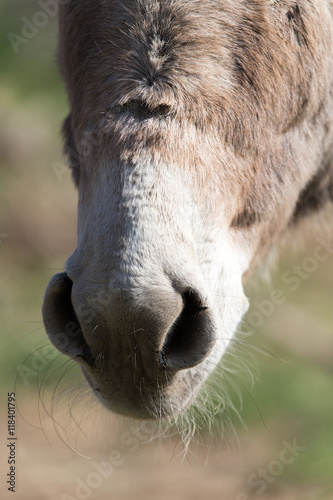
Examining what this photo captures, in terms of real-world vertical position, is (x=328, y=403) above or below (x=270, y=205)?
below

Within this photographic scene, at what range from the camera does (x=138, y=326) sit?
147 cm

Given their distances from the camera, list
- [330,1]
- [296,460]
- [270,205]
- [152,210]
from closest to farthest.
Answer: [152,210] < [330,1] < [270,205] < [296,460]

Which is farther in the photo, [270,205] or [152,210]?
[270,205]

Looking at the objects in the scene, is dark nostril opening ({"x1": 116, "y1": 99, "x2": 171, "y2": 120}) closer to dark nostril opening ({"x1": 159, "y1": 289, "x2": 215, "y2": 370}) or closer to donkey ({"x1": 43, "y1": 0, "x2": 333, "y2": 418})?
donkey ({"x1": 43, "y1": 0, "x2": 333, "y2": 418})

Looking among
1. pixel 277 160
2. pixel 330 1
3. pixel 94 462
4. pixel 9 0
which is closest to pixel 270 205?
pixel 277 160

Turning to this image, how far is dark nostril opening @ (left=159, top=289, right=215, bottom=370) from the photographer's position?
1.54 m

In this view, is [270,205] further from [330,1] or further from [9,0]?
[9,0]

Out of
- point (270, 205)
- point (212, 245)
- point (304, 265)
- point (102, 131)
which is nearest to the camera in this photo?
point (102, 131)

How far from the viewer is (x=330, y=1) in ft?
6.80

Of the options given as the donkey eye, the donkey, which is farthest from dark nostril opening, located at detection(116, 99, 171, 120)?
→ the donkey eye

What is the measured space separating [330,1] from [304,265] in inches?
187

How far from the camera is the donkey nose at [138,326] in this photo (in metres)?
1.45

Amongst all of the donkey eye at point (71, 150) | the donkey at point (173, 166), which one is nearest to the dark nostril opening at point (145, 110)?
the donkey at point (173, 166)

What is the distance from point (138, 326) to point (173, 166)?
491 millimetres
